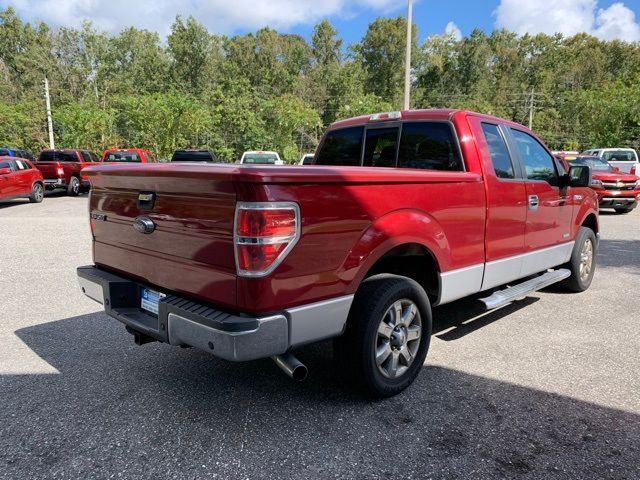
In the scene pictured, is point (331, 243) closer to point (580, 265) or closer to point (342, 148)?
point (342, 148)

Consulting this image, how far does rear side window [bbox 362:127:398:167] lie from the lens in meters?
4.35

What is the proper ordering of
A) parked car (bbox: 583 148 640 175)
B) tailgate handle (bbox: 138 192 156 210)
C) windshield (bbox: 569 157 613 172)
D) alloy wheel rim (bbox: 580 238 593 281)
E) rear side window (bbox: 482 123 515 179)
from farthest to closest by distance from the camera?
parked car (bbox: 583 148 640 175) → windshield (bbox: 569 157 613 172) → alloy wheel rim (bbox: 580 238 593 281) → rear side window (bbox: 482 123 515 179) → tailgate handle (bbox: 138 192 156 210)

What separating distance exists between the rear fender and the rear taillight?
1.59ft

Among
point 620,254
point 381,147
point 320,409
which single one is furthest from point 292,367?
point 620,254

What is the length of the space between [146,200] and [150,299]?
25.5 inches

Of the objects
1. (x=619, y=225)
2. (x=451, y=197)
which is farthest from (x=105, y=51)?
(x=451, y=197)

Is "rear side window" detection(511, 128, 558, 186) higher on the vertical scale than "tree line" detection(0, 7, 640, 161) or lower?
lower

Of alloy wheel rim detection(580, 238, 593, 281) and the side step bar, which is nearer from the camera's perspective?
the side step bar

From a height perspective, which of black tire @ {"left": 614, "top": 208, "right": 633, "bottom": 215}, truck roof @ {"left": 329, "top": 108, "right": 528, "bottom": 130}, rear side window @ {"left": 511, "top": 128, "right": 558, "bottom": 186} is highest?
truck roof @ {"left": 329, "top": 108, "right": 528, "bottom": 130}

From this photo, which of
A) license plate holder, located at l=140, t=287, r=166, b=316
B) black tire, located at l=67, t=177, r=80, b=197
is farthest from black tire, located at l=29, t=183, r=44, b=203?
license plate holder, located at l=140, t=287, r=166, b=316

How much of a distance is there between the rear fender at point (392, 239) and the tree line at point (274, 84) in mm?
27077

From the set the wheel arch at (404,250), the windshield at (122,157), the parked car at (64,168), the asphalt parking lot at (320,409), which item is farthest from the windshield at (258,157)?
the wheel arch at (404,250)

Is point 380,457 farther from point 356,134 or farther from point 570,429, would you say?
point 356,134

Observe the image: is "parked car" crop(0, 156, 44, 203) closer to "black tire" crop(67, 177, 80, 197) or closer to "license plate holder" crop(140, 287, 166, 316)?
"black tire" crop(67, 177, 80, 197)
